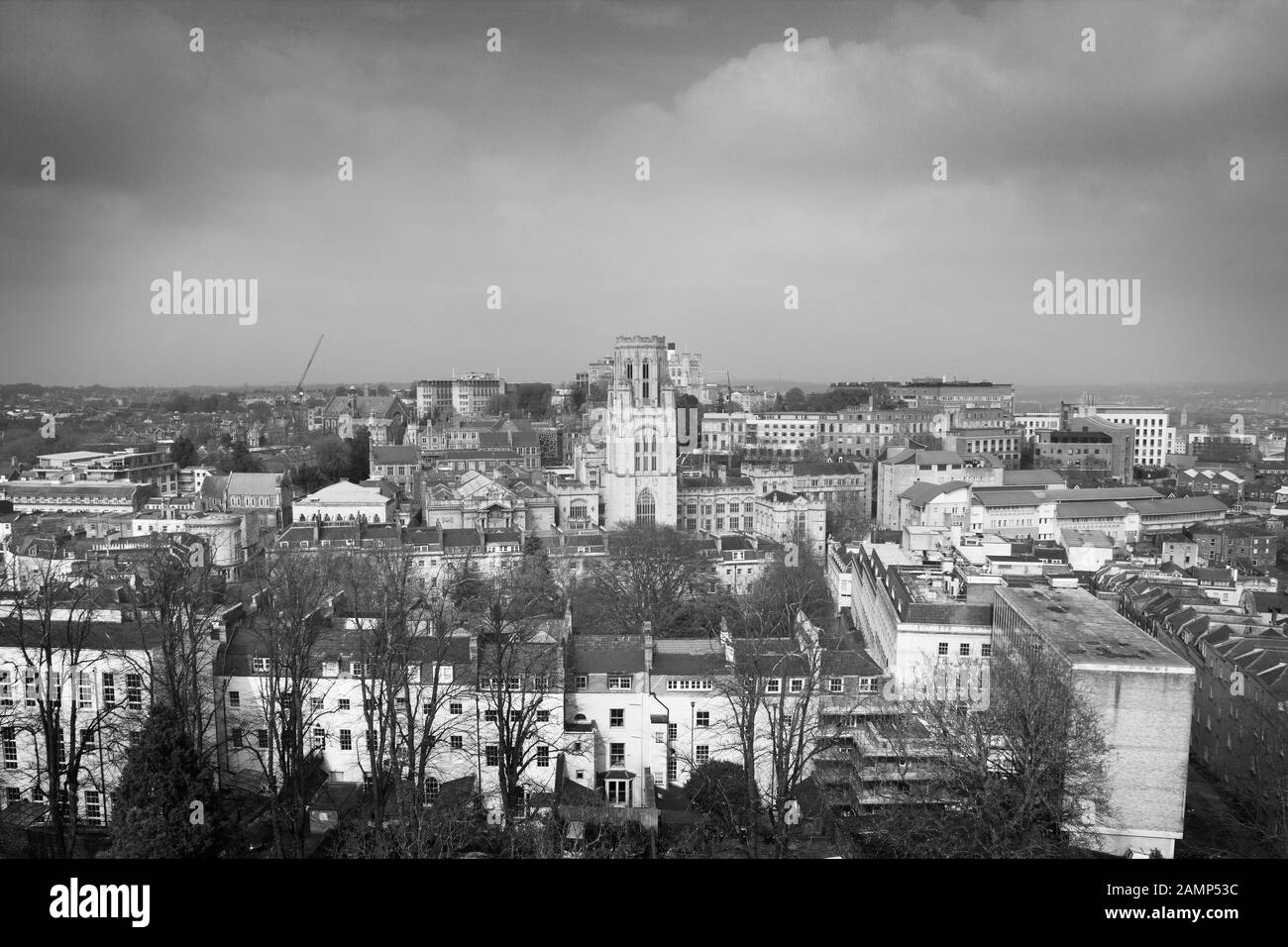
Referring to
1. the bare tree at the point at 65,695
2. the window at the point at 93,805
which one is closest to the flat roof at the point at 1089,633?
the bare tree at the point at 65,695

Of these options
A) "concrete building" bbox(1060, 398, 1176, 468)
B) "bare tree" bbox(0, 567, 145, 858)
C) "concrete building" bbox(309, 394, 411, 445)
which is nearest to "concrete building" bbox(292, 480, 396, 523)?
"bare tree" bbox(0, 567, 145, 858)

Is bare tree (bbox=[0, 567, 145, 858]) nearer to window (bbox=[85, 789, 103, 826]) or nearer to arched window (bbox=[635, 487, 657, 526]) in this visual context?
window (bbox=[85, 789, 103, 826])

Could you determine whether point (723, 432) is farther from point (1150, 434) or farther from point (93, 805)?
point (93, 805)

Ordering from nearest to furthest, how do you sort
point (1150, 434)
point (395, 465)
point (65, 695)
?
point (65, 695) → point (395, 465) → point (1150, 434)

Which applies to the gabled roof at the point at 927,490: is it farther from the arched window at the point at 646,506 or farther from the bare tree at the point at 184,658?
the bare tree at the point at 184,658

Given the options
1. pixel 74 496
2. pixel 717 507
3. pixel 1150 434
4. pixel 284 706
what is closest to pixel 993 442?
pixel 1150 434
